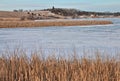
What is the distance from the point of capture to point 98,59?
23.3ft

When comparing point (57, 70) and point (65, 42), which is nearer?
point (57, 70)

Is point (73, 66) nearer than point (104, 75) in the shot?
No

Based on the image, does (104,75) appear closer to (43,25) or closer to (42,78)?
(42,78)

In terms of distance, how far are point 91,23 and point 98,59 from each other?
3625 cm

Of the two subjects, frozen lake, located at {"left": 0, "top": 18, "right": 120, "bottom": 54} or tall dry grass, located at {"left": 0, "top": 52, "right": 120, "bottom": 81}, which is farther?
frozen lake, located at {"left": 0, "top": 18, "right": 120, "bottom": 54}

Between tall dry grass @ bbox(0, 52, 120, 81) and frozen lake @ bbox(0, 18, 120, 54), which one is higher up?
tall dry grass @ bbox(0, 52, 120, 81)

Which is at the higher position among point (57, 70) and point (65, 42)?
point (57, 70)

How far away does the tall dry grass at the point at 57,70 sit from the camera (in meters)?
6.23

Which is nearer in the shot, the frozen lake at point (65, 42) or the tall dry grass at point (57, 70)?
the tall dry grass at point (57, 70)

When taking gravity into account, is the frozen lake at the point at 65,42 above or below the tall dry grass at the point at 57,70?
below

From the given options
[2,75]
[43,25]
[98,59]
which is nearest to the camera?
[2,75]

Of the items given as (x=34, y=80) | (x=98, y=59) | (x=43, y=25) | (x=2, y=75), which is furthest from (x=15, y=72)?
(x=43, y=25)

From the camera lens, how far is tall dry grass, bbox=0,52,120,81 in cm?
623

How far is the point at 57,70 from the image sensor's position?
6512mm
